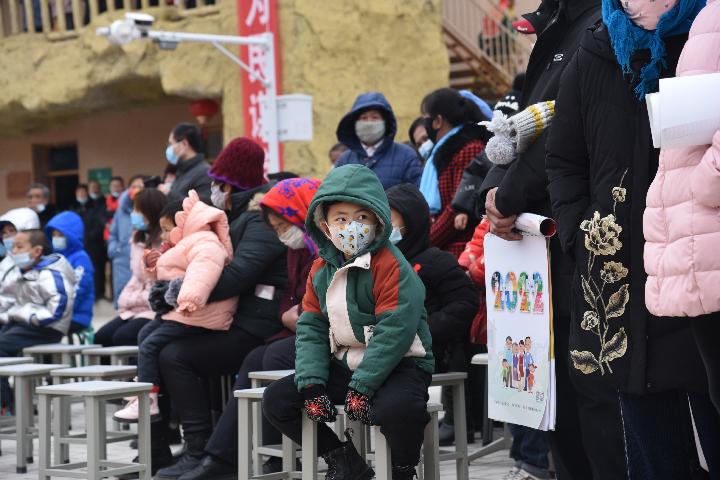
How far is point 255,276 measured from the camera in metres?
6.36

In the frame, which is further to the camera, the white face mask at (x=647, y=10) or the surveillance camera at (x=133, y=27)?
the surveillance camera at (x=133, y=27)

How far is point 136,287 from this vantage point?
28.0 ft

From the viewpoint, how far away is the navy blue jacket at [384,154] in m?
7.38

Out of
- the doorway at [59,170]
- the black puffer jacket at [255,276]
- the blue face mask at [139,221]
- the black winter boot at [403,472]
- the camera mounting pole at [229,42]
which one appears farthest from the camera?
the doorway at [59,170]

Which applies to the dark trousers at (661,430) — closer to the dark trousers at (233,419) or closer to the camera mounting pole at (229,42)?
the dark trousers at (233,419)

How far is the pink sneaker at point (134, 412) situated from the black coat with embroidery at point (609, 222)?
11.2 feet

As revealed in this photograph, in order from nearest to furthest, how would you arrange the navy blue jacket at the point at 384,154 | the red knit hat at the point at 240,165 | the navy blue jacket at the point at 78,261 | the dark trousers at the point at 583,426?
the dark trousers at the point at 583,426 < the red knit hat at the point at 240,165 < the navy blue jacket at the point at 384,154 < the navy blue jacket at the point at 78,261

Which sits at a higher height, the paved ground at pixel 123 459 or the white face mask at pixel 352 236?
the white face mask at pixel 352 236

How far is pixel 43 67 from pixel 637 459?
59.7ft

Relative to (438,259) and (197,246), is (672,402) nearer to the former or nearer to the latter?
(438,259)

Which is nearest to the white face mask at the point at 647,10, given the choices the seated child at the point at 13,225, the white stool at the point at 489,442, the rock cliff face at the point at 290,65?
the white stool at the point at 489,442

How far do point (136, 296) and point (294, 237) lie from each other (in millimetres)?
2766

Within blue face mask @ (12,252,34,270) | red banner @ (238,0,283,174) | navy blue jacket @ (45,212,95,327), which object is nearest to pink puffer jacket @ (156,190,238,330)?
blue face mask @ (12,252,34,270)

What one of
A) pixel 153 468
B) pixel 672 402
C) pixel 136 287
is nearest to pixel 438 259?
pixel 153 468
